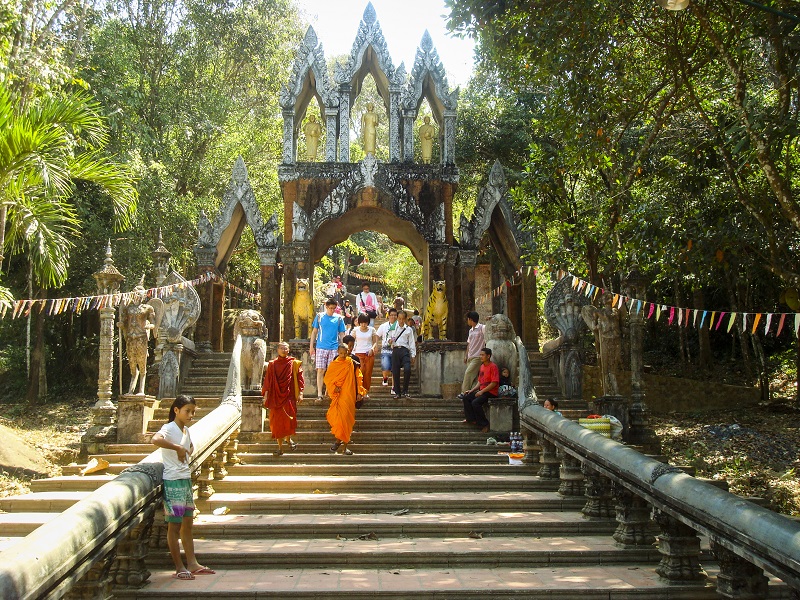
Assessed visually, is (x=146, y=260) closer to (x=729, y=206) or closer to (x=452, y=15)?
(x=452, y=15)

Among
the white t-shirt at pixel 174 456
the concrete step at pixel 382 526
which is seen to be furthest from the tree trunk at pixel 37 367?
the white t-shirt at pixel 174 456

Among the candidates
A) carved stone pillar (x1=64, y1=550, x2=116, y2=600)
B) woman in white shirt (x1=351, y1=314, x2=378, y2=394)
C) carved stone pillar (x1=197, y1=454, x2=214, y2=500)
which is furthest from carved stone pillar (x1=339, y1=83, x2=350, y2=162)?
carved stone pillar (x1=64, y1=550, x2=116, y2=600)

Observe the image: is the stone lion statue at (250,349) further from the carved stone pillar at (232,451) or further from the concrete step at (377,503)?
the concrete step at (377,503)

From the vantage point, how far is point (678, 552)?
635cm

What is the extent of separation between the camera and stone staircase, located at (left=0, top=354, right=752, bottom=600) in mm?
6164

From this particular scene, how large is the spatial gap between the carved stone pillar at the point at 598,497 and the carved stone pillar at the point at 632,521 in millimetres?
669

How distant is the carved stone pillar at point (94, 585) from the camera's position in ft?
Result: 18.3

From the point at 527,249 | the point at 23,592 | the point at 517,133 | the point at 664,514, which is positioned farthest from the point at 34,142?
the point at 517,133

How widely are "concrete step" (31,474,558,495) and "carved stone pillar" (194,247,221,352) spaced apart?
804 cm

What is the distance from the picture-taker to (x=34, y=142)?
32.4 feet

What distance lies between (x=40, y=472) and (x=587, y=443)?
952 centimetres

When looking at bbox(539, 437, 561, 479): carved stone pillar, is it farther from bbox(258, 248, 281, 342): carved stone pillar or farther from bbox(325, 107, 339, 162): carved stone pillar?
bbox(325, 107, 339, 162): carved stone pillar

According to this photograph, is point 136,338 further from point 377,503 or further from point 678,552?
point 678,552

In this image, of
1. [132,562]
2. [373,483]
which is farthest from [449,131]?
[132,562]
